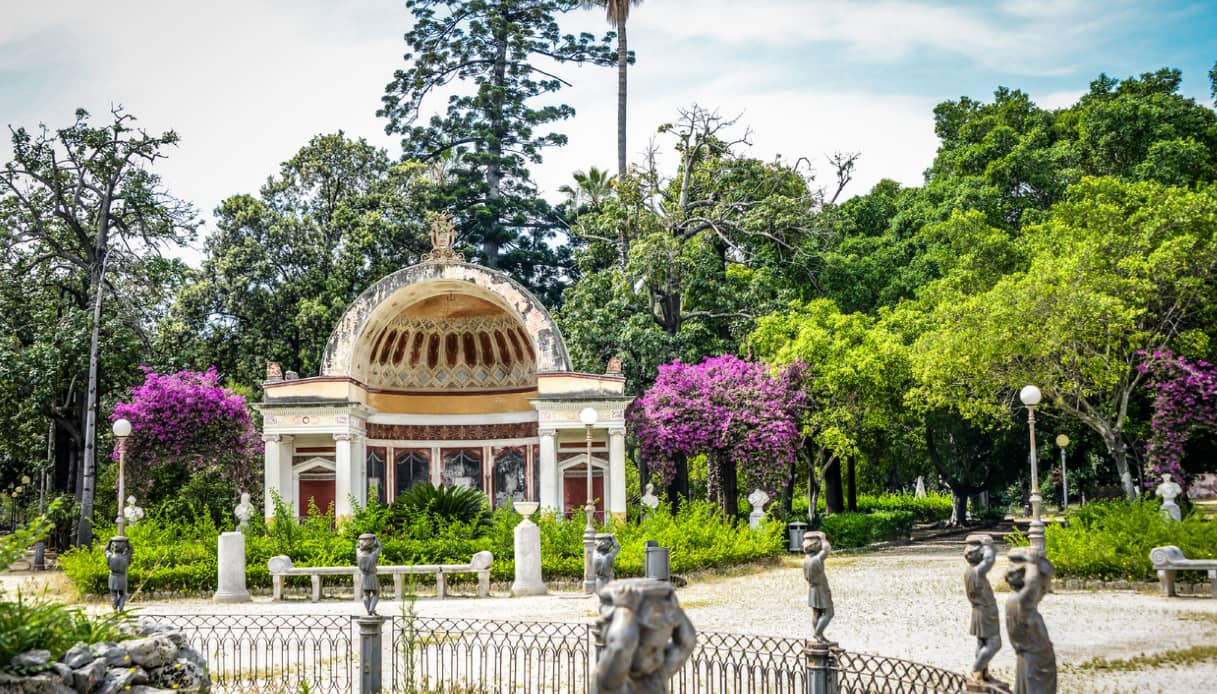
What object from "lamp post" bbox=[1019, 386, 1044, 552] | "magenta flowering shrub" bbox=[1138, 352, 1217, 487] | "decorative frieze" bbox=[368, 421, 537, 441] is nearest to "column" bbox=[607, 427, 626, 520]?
"decorative frieze" bbox=[368, 421, 537, 441]

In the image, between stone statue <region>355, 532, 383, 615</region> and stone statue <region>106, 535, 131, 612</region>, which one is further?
stone statue <region>106, 535, 131, 612</region>

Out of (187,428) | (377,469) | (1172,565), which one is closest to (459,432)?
(377,469)

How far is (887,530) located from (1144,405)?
8.95m

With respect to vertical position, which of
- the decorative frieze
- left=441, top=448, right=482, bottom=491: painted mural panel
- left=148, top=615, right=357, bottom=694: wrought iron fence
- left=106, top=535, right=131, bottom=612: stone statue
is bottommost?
left=148, top=615, right=357, bottom=694: wrought iron fence

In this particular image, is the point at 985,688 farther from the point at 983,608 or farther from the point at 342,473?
the point at 342,473

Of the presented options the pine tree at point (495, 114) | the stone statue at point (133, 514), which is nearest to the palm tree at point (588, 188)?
the pine tree at point (495, 114)

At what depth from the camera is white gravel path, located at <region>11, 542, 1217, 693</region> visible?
13077 millimetres

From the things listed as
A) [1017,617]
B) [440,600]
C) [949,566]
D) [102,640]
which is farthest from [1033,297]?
A: [102,640]

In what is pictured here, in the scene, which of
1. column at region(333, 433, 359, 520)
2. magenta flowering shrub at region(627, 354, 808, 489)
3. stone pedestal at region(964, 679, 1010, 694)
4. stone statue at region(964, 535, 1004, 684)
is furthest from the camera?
magenta flowering shrub at region(627, 354, 808, 489)

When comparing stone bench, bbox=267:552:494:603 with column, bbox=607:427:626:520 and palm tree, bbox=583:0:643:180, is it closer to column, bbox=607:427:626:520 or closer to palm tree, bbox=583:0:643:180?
column, bbox=607:427:626:520

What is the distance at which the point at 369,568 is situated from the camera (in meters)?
14.7

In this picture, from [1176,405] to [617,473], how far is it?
1309 cm

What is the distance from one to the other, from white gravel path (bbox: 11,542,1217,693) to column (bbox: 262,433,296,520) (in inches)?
293

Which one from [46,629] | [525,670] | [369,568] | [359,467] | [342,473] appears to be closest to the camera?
[46,629]
